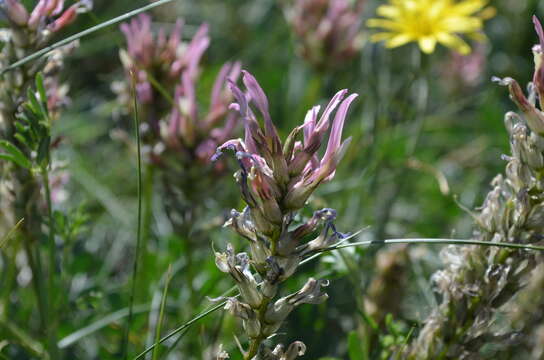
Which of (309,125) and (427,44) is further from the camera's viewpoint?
(427,44)

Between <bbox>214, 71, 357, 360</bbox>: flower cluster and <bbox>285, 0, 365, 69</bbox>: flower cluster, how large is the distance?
65.5 inches

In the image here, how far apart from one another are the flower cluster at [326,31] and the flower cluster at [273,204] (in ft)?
5.46

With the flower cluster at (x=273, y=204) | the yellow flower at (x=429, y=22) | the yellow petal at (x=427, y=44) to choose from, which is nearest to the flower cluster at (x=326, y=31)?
the yellow flower at (x=429, y=22)

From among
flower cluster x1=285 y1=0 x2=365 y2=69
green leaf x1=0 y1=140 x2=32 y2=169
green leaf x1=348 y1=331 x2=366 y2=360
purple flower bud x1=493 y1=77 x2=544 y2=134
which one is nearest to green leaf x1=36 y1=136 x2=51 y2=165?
green leaf x1=0 y1=140 x2=32 y2=169

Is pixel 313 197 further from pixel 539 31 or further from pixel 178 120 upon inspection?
pixel 539 31

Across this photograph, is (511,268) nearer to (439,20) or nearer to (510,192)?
(510,192)

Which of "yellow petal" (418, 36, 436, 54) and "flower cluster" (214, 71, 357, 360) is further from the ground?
"flower cluster" (214, 71, 357, 360)

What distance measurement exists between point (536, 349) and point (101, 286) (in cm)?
108

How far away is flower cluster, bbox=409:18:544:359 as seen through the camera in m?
1.14

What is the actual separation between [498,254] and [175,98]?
2.88 feet

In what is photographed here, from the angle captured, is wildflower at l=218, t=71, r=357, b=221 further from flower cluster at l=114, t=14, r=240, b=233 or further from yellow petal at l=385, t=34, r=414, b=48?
yellow petal at l=385, t=34, r=414, b=48

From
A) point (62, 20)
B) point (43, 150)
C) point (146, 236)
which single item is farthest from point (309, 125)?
point (146, 236)

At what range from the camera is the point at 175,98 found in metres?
1.78

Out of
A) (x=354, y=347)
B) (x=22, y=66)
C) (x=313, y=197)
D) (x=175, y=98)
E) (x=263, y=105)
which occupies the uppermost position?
(x=22, y=66)
